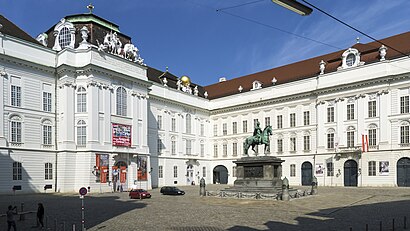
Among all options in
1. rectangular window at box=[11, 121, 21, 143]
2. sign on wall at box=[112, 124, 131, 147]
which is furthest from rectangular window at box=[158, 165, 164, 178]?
rectangular window at box=[11, 121, 21, 143]

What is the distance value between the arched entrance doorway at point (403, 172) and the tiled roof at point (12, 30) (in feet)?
146

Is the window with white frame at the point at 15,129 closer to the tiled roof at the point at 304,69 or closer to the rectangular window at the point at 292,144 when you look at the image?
the tiled roof at the point at 304,69

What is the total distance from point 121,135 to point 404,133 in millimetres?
33602

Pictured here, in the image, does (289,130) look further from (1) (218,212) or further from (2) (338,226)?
(2) (338,226)

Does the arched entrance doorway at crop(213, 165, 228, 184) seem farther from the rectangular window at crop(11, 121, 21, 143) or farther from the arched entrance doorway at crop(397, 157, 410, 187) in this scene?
the rectangular window at crop(11, 121, 21, 143)

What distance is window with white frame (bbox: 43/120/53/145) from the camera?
40875mm

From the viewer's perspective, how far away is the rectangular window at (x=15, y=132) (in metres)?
37.9

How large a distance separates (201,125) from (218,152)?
17.9ft

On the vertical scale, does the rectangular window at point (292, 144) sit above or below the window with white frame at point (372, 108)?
below

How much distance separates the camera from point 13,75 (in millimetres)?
38406

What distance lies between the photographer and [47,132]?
41.2 meters

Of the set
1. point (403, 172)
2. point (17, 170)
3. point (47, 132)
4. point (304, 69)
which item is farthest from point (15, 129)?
point (403, 172)

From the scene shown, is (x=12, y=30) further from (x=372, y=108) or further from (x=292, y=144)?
(x=372, y=108)

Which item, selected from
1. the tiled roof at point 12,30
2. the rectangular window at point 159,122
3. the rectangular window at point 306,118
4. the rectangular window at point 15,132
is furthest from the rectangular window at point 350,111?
the rectangular window at point 15,132
